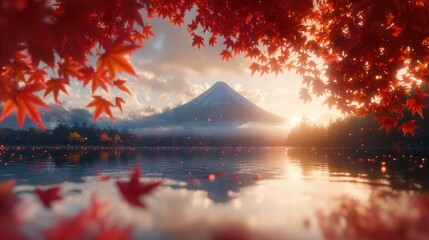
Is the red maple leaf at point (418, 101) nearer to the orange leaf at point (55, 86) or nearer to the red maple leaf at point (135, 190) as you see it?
the red maple leaf at point (135, 190)

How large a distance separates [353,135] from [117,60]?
270 feet

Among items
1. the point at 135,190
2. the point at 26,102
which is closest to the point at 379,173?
the point at 135,190

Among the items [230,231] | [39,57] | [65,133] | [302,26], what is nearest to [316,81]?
[302,26]

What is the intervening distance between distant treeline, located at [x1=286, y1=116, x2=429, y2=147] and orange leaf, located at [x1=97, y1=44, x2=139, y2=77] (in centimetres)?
4212

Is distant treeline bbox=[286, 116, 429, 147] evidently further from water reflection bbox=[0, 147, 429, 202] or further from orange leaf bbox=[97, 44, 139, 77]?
orange leaf bbox=[97, 44, 139, 77]

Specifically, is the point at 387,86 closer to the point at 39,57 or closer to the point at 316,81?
the point at 316,81

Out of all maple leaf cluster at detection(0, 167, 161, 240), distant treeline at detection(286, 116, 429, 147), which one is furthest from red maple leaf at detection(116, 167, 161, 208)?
distant treeline at detection(286, 116, 429, 147)

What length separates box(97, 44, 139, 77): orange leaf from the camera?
9.65 feet

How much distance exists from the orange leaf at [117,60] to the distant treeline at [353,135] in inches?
1658

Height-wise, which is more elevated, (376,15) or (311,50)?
(311,50)

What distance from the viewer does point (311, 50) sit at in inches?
294

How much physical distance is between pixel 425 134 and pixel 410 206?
187ft

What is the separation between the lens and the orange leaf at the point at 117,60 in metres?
2.94

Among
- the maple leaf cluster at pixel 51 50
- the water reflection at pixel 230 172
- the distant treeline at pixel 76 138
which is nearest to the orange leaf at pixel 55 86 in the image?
the maple leaf cluster at pixel 51 50
